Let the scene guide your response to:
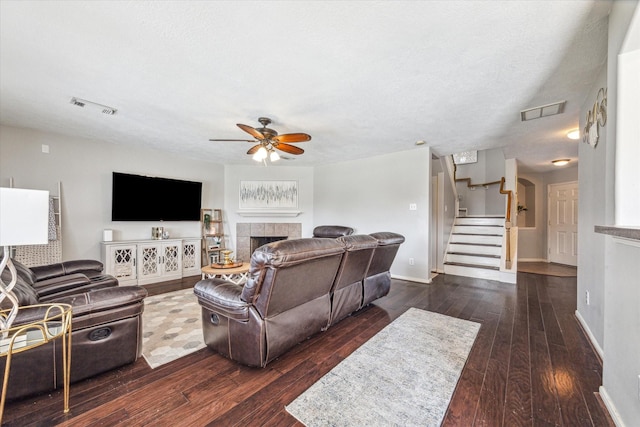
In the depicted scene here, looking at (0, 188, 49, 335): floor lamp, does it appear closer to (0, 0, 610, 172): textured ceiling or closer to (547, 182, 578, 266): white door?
(0, 0, 610, 172): textured ceiling

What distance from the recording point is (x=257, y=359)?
184 cm

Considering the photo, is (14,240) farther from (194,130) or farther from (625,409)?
(625,409)

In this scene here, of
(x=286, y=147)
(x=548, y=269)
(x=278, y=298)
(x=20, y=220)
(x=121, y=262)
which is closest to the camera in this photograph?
(x=20, y=220)

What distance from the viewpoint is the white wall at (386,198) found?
4539 mm

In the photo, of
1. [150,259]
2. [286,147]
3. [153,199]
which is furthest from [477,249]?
[153,199]

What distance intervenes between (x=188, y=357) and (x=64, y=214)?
349cm

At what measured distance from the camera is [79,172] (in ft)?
13.1

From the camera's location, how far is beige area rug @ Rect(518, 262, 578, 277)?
518 centimetres

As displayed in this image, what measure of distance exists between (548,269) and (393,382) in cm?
592

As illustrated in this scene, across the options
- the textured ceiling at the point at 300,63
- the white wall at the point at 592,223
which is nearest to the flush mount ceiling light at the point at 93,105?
the textured ceiling at the point at 300,63

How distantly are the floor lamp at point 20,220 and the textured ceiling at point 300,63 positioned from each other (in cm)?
Result: 116

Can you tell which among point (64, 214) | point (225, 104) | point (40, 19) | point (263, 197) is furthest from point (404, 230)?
point (64, 214)

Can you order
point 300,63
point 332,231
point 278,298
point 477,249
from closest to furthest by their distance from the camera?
point 278,298 < point 300,63 < point 332,231 < point 477,249

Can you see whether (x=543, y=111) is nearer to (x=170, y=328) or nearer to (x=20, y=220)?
(x=20, y=220)
